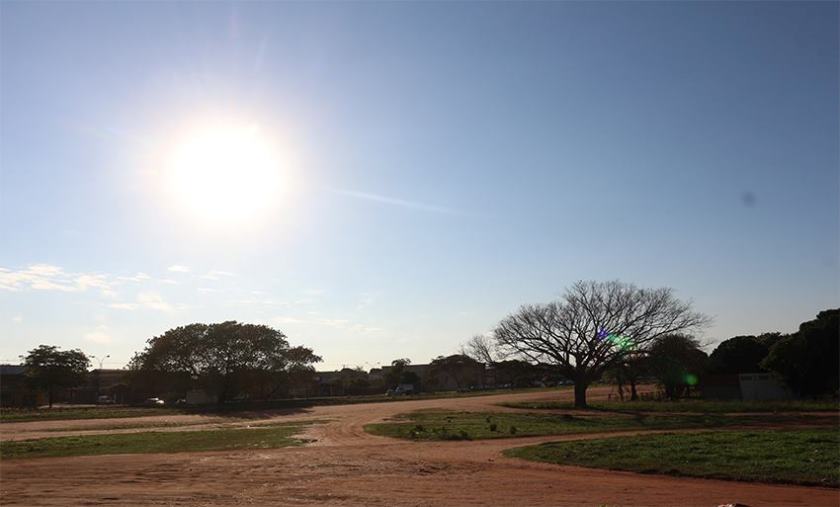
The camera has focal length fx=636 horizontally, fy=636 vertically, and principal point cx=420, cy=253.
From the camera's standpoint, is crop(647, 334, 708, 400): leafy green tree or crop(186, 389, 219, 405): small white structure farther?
crop(186, 389, 219, 405): small white structure

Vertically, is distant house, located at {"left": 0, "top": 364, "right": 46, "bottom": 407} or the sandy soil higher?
distant house, located at {"left": 0, "top": 364, "right": 46, "bottom": 407}

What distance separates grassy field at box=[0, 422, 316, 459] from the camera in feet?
91.9

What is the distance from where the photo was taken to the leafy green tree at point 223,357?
79812 mm

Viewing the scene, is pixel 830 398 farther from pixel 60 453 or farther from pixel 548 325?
pixel 60 453

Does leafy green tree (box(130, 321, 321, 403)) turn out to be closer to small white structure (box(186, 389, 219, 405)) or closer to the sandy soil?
small white structure (box(186, 389, 219, 405))

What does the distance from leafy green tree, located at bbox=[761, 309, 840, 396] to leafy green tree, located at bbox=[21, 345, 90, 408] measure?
87.6m

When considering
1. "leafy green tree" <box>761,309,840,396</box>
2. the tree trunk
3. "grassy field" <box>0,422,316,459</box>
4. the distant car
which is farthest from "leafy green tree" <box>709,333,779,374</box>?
the distant car

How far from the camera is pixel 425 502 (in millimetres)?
14281

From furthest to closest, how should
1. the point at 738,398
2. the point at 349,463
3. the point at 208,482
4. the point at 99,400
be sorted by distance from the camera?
the point at 99,400 → the point at 738,398 → the point at 349,463 → the point at 208,482

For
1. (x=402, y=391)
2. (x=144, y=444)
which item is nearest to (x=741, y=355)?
(x=144, y=444)

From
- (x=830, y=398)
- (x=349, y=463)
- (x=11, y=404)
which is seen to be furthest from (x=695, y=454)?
(x=11, y=404)

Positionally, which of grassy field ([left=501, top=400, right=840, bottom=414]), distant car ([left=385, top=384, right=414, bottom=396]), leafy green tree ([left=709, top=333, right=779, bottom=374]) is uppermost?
leafy green tree ([left=709, top=333, right=779, bottom=374])

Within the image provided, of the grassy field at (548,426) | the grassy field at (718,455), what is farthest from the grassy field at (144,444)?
the grassy field at (718,455)

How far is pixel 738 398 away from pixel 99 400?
3909 inches
